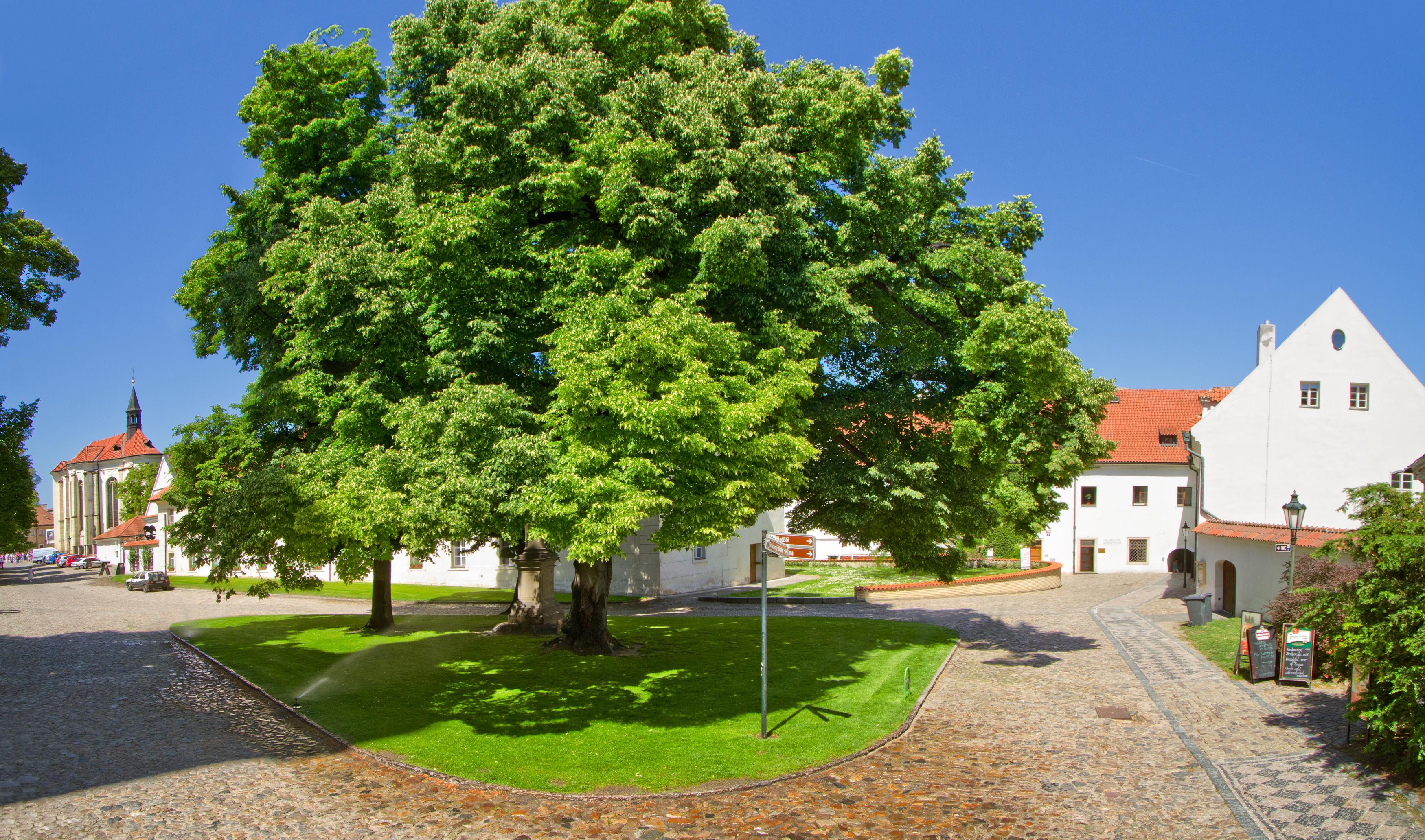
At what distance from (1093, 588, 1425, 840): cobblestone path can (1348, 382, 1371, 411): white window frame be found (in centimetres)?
1620

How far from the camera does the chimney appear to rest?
126ft

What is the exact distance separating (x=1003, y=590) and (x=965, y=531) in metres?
18.3

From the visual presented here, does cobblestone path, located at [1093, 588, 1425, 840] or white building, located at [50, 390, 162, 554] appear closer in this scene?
cobblestone path, located at [1093, 588, 1425, 840]

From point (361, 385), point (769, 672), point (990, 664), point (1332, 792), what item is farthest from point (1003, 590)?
point (361, 385)

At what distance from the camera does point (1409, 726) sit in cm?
1053

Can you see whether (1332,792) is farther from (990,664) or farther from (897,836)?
(990,664)

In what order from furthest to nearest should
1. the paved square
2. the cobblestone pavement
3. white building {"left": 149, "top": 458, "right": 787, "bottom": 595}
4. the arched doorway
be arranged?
the arched doorway, white building {"left": 149, "top": 458, "right": 787, "bottom": 595}, the cobblestone pavement, the paved square

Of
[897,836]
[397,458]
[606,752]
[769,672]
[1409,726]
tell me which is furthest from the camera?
[769,672]

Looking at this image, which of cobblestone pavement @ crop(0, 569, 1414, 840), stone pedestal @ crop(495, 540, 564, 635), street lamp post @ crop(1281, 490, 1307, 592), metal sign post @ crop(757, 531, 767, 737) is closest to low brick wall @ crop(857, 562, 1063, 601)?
stone pedestal @ crop(495, 540, 564, 635)

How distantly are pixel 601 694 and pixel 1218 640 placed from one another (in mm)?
16703

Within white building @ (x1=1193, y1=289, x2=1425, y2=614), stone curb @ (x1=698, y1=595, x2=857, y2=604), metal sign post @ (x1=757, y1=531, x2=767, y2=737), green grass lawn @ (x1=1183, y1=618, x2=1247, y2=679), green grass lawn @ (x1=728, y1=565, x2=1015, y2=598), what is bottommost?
green grass lawn @ (x1=728, y1=565, x2=1015, y2=598)

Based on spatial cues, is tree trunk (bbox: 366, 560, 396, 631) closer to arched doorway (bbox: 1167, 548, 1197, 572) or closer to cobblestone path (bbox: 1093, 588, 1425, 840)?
cobblestone path (bbox: 1093, 588, 1425, 840)

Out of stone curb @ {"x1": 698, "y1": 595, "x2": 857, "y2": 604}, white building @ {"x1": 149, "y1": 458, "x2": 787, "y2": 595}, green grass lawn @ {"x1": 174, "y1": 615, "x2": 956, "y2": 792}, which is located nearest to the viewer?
green grass lawn @ {"x1": 174, "y1": 615, "x2": 956, "y2": 792}

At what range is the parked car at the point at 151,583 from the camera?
4784 cm
